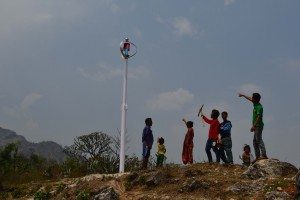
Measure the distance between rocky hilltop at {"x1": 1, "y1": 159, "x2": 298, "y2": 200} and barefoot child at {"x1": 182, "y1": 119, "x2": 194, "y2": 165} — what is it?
665 mm

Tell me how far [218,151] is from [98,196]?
3.89 m

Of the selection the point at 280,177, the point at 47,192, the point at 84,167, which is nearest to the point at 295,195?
the point at 280,177

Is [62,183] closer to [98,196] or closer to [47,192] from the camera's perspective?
[47,192]

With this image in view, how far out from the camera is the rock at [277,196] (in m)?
12.6

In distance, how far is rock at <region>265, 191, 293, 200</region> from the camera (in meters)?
12.6

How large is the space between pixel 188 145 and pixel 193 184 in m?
2.64

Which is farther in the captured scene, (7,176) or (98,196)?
(7,176)

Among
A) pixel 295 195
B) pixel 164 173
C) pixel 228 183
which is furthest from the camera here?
pixel 164 173

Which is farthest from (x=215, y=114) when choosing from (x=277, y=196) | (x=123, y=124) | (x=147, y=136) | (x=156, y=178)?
(x=123, y=124)

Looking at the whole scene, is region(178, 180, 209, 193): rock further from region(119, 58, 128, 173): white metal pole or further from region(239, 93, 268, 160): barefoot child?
region(119, 58, 128, 173): white metal pole

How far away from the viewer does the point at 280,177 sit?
1398 cm

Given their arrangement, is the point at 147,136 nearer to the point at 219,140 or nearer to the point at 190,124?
the point at 190,124

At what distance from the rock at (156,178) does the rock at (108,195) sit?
3.56ft

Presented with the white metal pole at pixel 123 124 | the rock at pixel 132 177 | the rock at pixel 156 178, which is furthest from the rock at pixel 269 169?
the white metal pole at pixel 123 124
